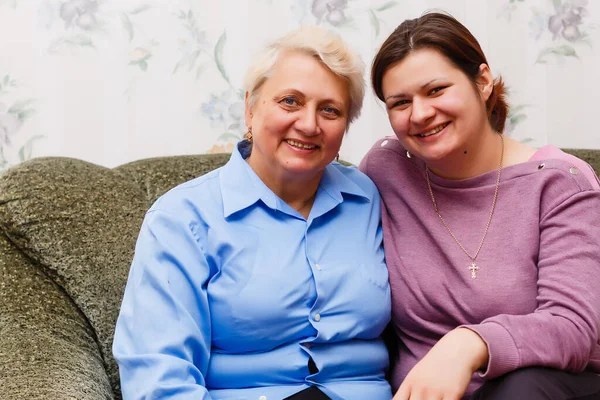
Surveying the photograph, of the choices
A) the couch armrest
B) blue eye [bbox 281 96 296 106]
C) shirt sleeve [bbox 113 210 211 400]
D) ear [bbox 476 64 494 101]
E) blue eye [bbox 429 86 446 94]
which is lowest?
the couch armrest

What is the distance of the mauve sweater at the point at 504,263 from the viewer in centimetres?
124

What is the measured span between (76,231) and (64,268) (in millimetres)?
88

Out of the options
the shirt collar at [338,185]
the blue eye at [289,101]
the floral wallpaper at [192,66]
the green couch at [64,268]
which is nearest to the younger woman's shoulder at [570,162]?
the shirt collar at [338,185]

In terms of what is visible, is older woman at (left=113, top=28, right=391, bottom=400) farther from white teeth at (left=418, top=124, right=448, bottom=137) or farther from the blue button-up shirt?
white teeth at (left=418, top=124, right=448, bottom=137)

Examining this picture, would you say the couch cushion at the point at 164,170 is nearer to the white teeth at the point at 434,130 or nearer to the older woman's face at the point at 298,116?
the older woman's face at the point at 298,116

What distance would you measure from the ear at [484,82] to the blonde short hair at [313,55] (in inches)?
9.5

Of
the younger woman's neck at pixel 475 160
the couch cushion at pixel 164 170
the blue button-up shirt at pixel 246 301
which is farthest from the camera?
the couch cushion at pixel 164 170

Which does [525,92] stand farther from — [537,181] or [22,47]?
[22,47]

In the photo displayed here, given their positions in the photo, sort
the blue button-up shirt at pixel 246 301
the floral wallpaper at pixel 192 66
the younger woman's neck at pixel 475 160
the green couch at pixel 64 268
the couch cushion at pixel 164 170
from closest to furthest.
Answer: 1. the blue button-up shirt at pixel 246 301
2. the green couch at pixel 64 268
3. the younger woman's neck at pixel 475 160
4. the couch cushion at pixel 164 170
5. the floral wallpaper at pixel 192 66

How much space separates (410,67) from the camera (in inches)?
57.0

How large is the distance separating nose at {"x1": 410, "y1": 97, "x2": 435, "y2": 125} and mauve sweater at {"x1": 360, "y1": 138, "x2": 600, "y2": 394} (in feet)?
0.56

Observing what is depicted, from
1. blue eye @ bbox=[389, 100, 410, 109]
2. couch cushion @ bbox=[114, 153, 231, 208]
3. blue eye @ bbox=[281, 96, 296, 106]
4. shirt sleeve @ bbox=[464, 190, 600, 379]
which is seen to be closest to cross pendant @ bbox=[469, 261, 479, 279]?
shirt sleeve @ bbox=[464, 190, 600, 379]

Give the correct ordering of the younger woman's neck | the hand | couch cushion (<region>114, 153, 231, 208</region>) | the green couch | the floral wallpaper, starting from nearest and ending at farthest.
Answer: the hand
the green couch
the younger woman's neck
couch cushion (<region>114, 153, 231, 208</region>)
the floral wallpaper

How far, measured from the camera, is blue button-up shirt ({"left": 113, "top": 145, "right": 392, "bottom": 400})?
1278mm
